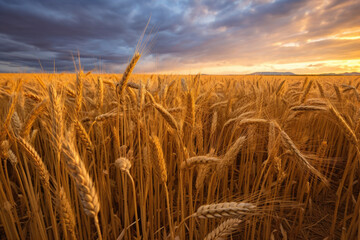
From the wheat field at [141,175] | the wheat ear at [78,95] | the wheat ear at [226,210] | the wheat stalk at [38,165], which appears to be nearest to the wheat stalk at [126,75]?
the wheat field at [141,175]

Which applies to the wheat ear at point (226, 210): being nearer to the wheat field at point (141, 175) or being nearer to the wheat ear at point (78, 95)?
the wheat field at point (141, 175)

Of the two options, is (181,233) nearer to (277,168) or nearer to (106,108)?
(277,168)

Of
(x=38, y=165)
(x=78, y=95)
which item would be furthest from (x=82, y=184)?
(x=78, y=95)

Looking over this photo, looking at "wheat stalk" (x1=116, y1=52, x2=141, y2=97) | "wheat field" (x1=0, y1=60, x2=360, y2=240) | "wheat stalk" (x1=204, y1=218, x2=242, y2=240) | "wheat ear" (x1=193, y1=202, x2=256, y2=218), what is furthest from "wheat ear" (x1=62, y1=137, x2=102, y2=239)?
"wheat stalk" (x1=116, y1=52, x2=141, y2=97)

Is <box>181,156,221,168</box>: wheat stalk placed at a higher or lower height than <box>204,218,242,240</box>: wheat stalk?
higher

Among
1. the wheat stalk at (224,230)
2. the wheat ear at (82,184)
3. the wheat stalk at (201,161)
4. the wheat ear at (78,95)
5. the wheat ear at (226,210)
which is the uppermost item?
the wheat ear at (78,95)

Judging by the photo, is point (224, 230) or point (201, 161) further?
point (201, 161)

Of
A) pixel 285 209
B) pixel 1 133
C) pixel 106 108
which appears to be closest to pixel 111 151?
pixel 106 108

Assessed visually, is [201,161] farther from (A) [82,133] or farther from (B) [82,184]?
(A) [82,133]

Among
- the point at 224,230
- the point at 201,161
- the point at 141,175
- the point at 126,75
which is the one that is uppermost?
the point at 126,75

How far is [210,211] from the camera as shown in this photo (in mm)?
724

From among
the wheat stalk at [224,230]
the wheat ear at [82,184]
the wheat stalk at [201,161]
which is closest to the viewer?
the wheat ear at [82,184]

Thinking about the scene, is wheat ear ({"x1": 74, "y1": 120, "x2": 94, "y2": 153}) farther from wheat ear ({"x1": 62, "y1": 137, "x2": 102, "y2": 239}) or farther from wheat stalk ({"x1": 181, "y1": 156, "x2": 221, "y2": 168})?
wheat stalk ({"x1": 181, "y1": 156, "x2": 221, "y2": 168})

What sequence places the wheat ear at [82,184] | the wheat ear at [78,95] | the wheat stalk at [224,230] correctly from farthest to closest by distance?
1. the wheat ear at [78,95]
2. the wheat stalk at [224,230]
3. the wheat ear at [82,184]
